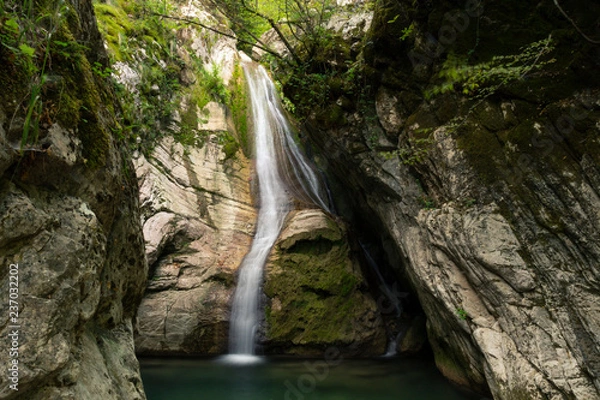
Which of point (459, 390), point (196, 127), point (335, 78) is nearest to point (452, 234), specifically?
point (459, 390)

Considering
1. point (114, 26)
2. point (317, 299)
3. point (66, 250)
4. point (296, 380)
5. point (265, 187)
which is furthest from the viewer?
point (265, 187)

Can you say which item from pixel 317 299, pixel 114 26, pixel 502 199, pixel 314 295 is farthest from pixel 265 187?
pixel 502 199

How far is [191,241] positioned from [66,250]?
8.79 metres

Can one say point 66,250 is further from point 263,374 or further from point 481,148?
point 263,374

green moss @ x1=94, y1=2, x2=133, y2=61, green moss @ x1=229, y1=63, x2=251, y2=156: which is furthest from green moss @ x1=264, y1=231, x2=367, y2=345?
green moss @ x1=94, y1=2, x2=133, y2=61

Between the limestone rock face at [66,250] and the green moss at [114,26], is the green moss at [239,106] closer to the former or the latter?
the green moss at [114,26]

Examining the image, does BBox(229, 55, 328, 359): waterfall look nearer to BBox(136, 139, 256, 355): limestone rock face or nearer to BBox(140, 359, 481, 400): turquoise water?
BBox(136, 139, 256, 355): limestone rock face

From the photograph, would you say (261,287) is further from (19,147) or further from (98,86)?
(19,147)

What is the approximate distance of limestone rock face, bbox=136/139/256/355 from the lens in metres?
9.74

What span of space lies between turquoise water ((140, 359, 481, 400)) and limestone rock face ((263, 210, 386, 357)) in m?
0.50

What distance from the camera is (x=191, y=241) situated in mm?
11445

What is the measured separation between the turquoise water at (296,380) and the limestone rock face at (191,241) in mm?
761

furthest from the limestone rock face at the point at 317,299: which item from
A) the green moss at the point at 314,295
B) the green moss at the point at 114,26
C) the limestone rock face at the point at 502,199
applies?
the green moss at the point at 114,26

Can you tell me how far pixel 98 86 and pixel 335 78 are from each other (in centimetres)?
574
